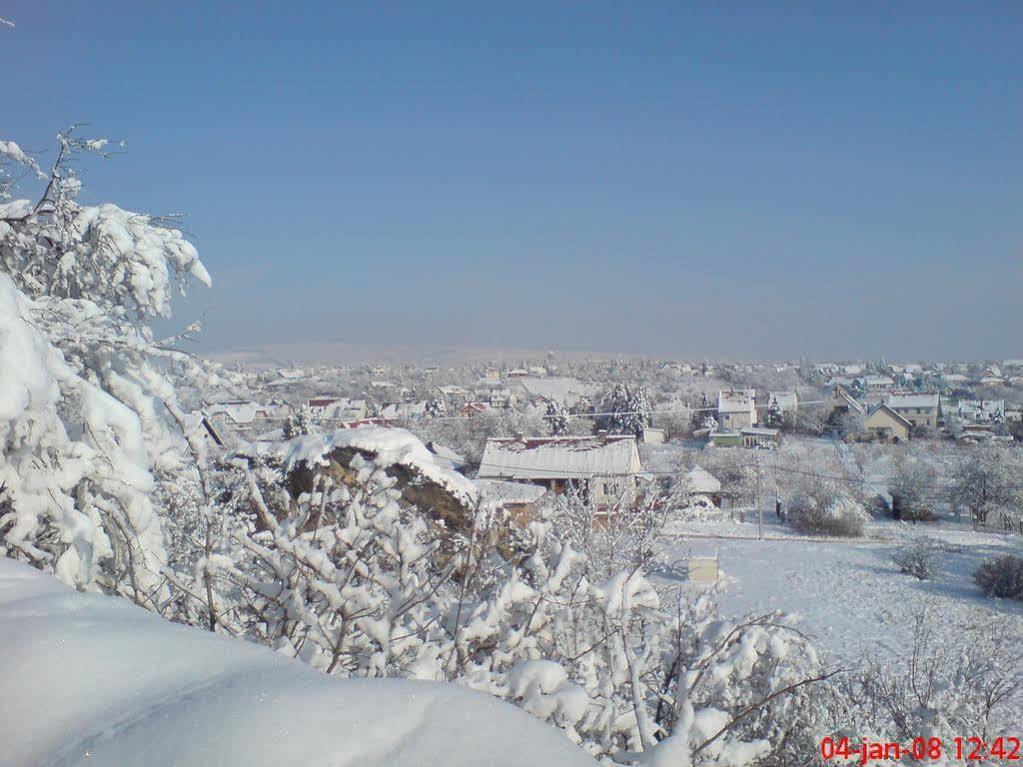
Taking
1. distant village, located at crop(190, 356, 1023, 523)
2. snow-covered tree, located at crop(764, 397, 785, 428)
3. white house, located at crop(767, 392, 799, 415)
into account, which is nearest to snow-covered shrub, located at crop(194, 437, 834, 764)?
distant village, located at crop(190, 356, 1023, 523)

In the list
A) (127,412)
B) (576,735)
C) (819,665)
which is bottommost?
(819,665)

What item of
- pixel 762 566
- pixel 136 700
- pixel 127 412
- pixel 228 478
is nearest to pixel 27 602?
pixel 136 700

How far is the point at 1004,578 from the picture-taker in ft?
64.4

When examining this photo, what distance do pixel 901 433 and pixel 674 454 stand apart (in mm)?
20587

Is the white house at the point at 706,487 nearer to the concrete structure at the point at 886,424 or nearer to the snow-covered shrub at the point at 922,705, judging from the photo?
the snow-covered shrub at the point at 922,705

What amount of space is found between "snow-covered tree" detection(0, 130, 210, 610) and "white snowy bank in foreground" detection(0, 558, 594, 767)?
1.56 meters

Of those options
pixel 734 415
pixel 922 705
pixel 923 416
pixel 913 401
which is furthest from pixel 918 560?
pixel 913 401

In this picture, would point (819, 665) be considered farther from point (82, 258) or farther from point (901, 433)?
point (901, 433)

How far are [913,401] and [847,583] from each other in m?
44.9

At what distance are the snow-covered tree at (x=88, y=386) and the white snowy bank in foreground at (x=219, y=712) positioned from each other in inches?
61.3

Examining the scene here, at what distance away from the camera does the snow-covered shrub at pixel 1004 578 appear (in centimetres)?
1948

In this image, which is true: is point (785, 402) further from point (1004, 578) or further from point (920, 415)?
point (1004, 578)

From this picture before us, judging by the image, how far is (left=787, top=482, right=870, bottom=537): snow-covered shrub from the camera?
2959 cm

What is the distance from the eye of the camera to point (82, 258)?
391cm
